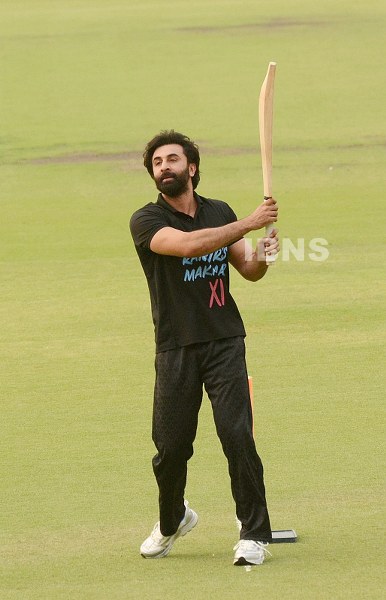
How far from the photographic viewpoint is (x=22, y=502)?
25.3ft

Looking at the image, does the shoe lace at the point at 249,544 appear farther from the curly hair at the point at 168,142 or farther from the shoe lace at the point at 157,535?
the curly hair at the point at 168,142

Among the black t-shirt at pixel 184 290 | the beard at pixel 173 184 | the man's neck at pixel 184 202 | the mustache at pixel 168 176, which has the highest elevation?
the mustache at pixel 168 176

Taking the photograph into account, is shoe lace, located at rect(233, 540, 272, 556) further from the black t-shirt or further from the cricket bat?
the cricket bat

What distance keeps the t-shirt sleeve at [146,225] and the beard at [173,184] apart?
11 centimetres

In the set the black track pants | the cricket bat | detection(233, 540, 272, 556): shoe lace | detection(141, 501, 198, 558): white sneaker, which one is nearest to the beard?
the cricket bat

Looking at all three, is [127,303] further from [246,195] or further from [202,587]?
[202,587]

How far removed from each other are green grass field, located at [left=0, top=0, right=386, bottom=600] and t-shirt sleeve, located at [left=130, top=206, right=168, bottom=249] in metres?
1.42

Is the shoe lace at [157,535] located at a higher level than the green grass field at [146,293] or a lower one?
lower

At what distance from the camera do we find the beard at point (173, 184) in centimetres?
681

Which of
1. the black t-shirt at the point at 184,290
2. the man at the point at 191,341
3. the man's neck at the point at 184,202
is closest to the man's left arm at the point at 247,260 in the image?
the man at the point at 191,341

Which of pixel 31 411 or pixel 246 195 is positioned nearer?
pixel 31 411

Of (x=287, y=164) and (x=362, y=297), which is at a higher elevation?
(x=287, y=164)

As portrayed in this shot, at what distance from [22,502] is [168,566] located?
1247 mm

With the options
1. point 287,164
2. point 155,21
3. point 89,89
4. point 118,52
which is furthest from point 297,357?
point 155,21
